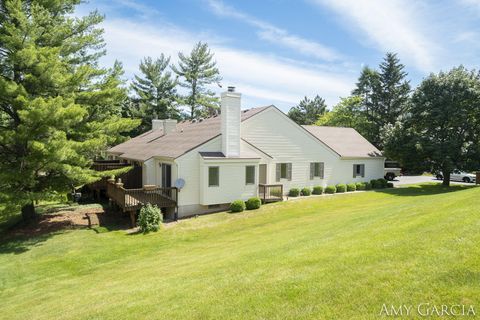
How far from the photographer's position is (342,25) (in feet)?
60.1

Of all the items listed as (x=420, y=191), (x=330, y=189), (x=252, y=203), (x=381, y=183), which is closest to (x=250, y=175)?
(x=252, y=203)

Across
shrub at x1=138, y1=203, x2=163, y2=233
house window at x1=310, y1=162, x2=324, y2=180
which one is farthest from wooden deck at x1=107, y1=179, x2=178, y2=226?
house window at x1=310, y1=162, x2=324, y2=180

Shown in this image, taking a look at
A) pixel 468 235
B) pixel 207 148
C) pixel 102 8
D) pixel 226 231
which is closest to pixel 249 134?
pixel 207 148

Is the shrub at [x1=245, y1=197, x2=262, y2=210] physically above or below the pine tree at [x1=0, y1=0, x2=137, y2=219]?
below

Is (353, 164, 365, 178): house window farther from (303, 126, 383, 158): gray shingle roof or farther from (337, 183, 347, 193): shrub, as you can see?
(337, 183, 347, 193): shrub

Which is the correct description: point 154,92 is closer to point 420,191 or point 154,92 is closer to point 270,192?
point 270,192

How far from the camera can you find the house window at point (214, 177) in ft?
62.9

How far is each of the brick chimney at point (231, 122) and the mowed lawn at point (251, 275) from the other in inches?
267

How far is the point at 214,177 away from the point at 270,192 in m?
4.75

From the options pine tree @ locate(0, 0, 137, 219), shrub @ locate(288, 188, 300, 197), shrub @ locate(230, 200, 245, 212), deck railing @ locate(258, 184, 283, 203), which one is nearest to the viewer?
pine tree @ locate(0, 0, 137, 219)

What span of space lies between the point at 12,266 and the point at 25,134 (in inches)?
225

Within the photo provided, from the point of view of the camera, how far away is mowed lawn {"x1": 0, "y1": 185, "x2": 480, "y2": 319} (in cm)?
515

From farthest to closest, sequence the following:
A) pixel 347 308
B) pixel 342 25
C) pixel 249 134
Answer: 1. pixel 249 134
2. pixel 342 25
3. pixel 347 308

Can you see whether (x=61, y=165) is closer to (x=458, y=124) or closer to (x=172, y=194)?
(x=172, y=194)
